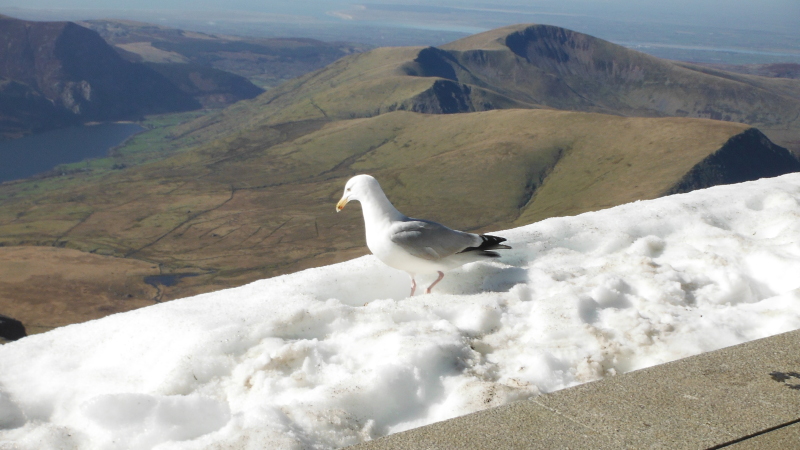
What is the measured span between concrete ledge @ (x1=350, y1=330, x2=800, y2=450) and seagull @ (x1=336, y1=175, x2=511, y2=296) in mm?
4488

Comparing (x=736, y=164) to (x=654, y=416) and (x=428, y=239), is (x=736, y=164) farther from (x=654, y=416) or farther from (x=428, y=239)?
(x=654, y=416)

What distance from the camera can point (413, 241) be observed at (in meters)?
10.0

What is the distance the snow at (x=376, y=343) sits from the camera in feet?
20.7

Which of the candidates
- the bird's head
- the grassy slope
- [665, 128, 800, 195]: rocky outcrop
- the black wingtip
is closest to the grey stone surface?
the black wingtip

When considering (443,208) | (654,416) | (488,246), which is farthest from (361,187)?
(443,208)

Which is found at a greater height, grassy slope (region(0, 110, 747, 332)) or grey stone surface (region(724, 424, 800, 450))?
grey stone surface (region(724, 424, 800, 450))

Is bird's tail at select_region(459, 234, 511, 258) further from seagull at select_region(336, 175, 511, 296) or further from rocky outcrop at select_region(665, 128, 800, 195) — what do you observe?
rocky outcrop at select_region(665, 128, 800, 195)

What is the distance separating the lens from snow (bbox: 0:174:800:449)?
6312 millimetres

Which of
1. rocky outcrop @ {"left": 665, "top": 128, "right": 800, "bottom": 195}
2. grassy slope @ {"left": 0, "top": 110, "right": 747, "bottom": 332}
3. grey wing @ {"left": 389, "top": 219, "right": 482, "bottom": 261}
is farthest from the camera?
grassy slope @ {"left": 0, "top": 110, "right": 747, "bottom": 332}

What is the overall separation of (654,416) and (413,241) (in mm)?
5368

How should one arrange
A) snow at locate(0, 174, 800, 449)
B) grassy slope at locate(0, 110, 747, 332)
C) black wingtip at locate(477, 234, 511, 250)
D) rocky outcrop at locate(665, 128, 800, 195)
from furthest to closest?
1. grassy slope at locate(0, 110, 747, 332)
2. rocky outcrop at locate(665, 128, 800, 195)
3. black wingtip at locate(477, 234, 511, 250)
4. snow at locate(0, 174, 800, 449)

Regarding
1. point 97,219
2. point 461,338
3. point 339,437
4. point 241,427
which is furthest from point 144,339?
point 97,219

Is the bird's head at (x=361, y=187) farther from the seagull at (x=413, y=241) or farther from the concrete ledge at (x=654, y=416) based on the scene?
the concrete ledge at (x=654, y=416)

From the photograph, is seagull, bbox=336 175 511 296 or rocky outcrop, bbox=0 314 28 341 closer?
seagull, bbox=336 175 511 296
